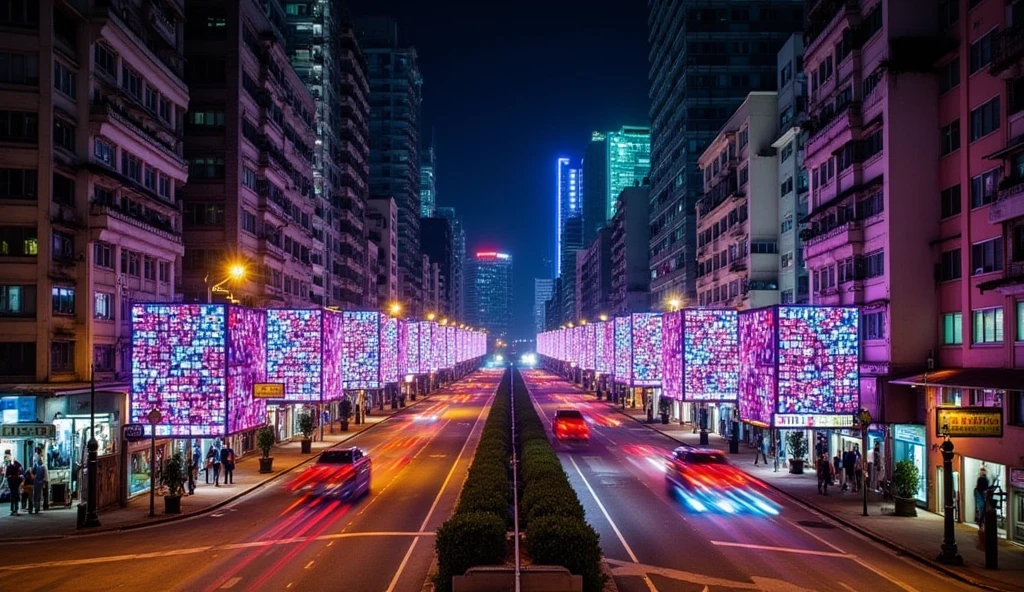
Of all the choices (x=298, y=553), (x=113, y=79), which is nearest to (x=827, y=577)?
(x=298, y=553)

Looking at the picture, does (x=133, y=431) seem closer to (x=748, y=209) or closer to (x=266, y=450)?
(x=266, y=450)

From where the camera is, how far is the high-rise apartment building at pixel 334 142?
11281 centimetres

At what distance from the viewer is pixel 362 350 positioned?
71312mm

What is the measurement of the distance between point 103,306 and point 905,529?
38072mm

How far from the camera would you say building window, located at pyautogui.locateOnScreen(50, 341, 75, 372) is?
44.9 m

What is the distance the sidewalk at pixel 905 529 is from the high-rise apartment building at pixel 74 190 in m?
32.1

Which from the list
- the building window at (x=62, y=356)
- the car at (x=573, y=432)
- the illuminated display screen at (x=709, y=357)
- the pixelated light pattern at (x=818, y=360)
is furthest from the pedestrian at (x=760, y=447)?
the building window at (x=62, y=356)

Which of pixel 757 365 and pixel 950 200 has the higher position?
pixel 950 200

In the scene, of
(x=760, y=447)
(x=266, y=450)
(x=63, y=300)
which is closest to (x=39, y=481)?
(x=63, y=300)

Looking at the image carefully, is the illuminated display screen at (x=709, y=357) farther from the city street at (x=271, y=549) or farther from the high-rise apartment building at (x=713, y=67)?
the high-rise apartment building at (x=713, y=67)

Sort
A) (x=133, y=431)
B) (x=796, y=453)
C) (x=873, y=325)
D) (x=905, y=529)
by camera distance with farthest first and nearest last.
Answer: (x=796, y=453), (x=873, y=325), (x=133, y=431), (x=905, y=529)

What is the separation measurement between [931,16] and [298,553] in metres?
34.2

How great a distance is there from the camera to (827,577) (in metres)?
26.6

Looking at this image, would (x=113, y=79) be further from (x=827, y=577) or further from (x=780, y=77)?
(x=780, y=77)
